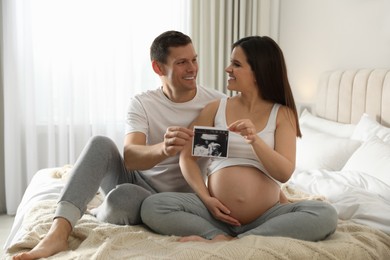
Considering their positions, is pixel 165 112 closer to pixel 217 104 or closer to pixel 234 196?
pixel 217 104

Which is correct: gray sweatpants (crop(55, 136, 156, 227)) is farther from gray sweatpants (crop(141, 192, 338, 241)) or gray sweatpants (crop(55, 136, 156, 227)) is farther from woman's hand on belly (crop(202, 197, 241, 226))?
woman's hand on belly (crop(202, 197, 241, 226))

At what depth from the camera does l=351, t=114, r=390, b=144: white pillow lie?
8.44ft

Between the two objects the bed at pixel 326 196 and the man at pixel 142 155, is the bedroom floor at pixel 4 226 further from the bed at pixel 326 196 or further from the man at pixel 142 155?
the man at pixel 142 155

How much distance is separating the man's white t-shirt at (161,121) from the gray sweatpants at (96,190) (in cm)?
24

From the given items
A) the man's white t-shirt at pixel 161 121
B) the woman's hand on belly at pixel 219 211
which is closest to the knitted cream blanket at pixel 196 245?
the woman's hand on belly at pixel 219 211

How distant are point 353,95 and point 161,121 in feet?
5.18

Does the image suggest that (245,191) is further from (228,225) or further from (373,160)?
(373,160)

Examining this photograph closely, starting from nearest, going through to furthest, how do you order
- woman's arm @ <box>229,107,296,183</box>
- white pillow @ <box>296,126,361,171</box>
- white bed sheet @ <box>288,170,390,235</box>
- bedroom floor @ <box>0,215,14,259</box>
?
woman's arm @ <box>229,107,296,183</box>
white bed sheet @ <box>288,170,390,235</box>
white pillow @ <box>296,126,361,171</box>
bedroom floor @ <box>0,215,14,259</box>

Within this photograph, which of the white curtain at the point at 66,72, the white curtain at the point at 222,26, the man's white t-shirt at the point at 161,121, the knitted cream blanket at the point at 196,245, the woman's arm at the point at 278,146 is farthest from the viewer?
the white curtain at the point at 222,26

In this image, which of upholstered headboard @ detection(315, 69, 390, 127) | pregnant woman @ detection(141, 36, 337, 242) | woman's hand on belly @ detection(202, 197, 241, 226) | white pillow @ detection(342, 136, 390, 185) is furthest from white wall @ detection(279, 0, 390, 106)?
woman's hand on belly @ detection(202, 197, 241, 226)

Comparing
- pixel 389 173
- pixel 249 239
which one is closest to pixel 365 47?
pixel 389 173

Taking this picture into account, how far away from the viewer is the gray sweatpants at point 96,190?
162 cm

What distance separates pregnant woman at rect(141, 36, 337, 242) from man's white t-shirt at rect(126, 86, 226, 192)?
108 mm

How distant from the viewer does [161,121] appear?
2059 mm
